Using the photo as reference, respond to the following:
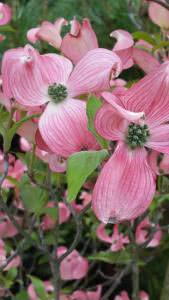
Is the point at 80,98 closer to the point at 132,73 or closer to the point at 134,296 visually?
the point at 134,296

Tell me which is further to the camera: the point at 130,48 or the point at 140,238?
the point at 140,238

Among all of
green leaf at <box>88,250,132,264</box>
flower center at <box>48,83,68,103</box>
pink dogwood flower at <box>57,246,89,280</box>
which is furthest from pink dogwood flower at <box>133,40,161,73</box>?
pink dogwood flower at <box>57,246,89,280</box>

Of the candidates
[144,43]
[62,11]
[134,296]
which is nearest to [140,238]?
[134,296]

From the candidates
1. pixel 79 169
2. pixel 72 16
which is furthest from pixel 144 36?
pixel 72 16

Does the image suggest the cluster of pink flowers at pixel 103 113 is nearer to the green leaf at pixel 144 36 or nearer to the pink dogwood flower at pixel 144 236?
the green leaf at pixel 144 36

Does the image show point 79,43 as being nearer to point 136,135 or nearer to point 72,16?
point 136,135

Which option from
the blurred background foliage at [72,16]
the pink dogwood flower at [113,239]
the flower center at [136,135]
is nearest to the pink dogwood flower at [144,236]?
the pink dogwood flower at [113,239]

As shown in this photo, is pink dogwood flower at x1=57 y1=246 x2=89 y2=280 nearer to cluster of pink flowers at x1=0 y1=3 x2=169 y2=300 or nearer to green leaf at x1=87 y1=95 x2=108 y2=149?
cluster of pink flowers at x1=0 y1=3 x2=169 y2=300
